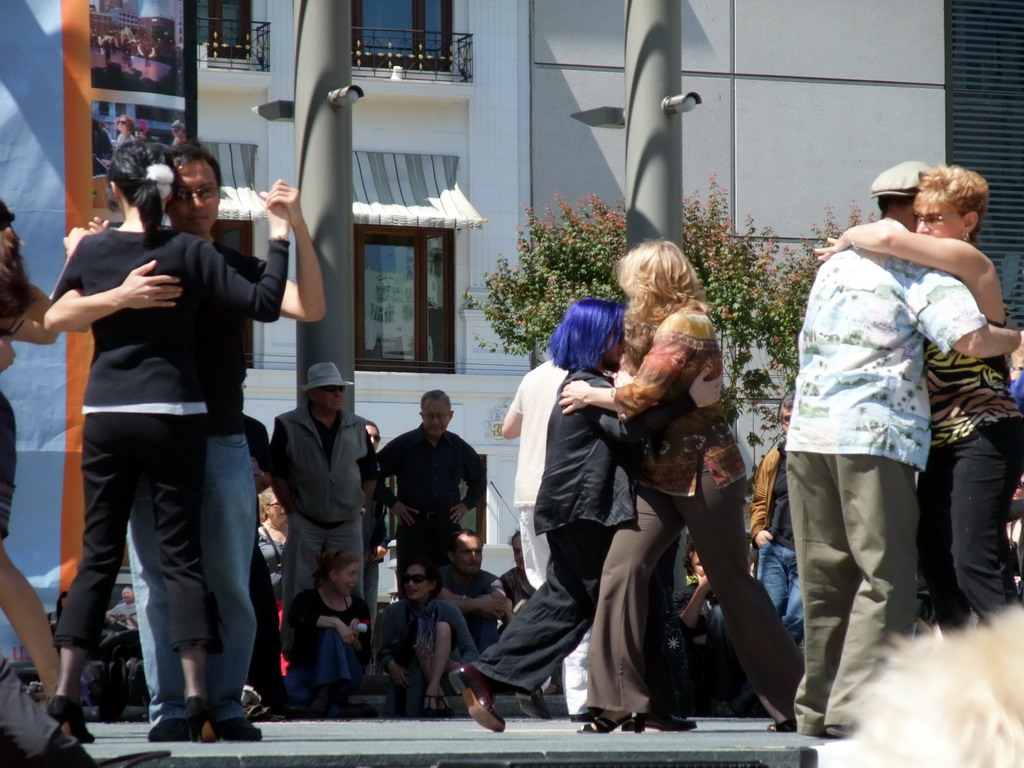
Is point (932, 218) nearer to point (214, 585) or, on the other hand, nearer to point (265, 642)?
point (214, 585)

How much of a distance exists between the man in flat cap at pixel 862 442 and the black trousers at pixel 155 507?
76.7 inches

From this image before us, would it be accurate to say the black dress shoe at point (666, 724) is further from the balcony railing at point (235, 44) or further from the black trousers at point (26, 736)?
the balcony railing at point (235, 44)

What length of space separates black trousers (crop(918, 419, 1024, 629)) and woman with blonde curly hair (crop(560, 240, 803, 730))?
2.42ft

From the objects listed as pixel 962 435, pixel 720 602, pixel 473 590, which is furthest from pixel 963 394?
pixel 473 590

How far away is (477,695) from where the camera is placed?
5684mm

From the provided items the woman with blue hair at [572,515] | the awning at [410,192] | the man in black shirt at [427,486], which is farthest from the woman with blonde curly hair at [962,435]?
the awning at [410,192]

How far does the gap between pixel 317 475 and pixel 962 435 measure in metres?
4.83

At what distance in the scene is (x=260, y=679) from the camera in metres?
7.04

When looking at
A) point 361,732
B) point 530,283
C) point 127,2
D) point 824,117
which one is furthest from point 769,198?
point 361,732

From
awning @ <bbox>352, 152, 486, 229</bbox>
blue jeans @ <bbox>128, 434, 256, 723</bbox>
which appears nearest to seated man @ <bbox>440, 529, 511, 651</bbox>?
blue jeans @ <bbox>128, 434, 256, 723</bbox>

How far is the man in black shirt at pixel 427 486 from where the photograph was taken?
11.5 meters

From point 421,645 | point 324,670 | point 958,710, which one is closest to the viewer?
point 958,710

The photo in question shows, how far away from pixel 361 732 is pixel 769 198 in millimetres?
22024

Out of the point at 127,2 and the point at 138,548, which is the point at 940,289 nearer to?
the point at 138,548
